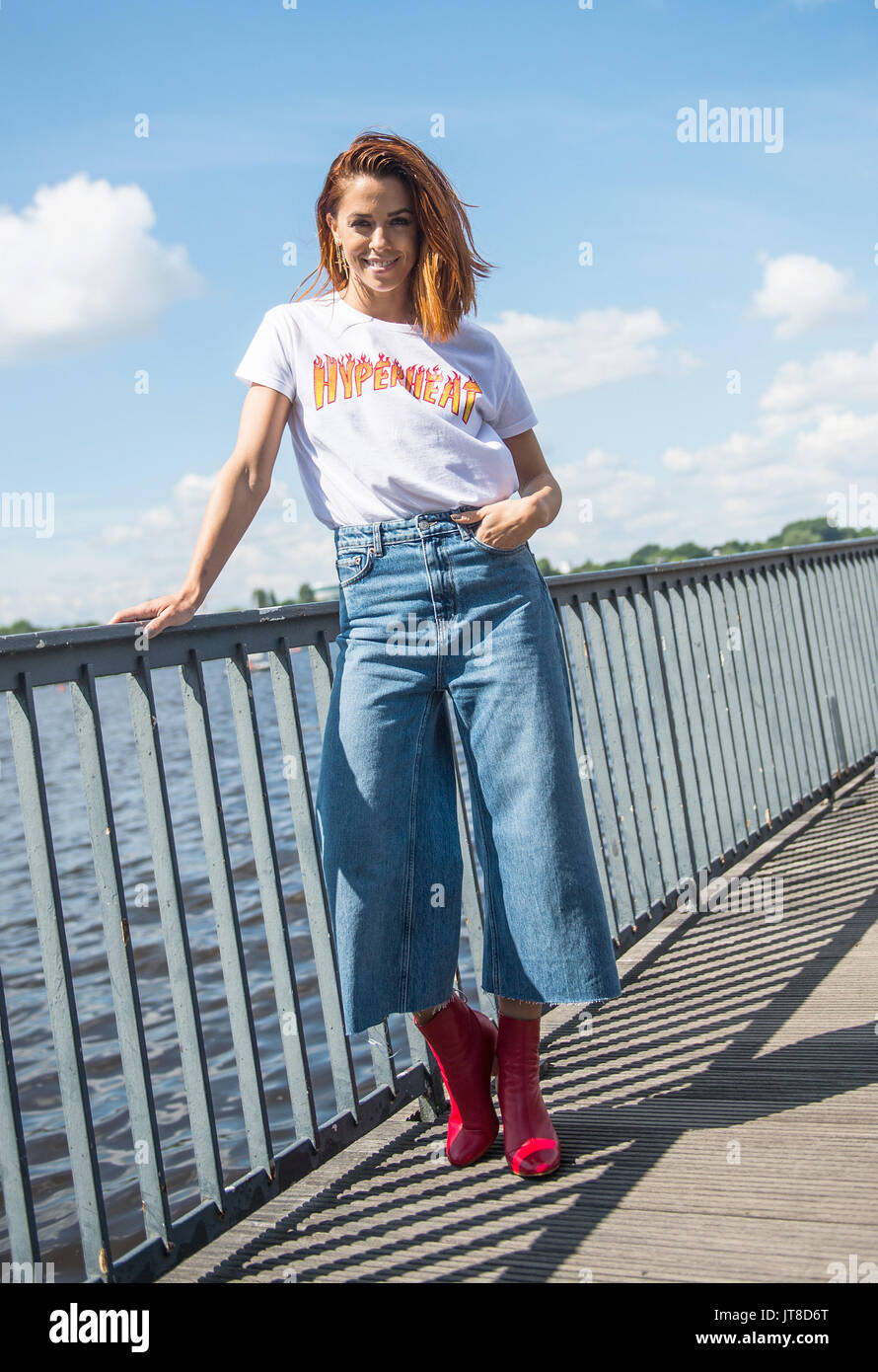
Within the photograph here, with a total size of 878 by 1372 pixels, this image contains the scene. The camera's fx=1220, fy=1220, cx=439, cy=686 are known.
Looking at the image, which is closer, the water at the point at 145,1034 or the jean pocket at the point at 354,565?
the jean pocket at the point at 354,565

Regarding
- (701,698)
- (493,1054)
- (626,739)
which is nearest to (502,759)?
(493,1054)

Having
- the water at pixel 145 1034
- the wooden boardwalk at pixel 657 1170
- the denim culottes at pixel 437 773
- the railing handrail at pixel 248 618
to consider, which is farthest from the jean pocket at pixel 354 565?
the wooden boardwalk at pixel 657 1170

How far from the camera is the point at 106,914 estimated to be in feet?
6.96

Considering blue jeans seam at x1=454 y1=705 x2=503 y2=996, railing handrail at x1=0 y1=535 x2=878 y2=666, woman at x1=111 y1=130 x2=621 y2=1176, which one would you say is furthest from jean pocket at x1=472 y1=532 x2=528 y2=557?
railing handrail at x1=0 y1=535 x2=878 y2=666

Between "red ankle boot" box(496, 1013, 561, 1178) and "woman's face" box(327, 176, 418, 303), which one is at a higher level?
"woman's face" box(327, 176, 418, 303)

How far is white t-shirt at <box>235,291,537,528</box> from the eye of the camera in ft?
7.45

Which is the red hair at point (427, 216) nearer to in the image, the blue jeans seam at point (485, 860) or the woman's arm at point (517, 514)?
the woman's arm at point (517, 514)

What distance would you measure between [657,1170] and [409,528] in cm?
134

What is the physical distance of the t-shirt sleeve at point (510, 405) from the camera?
8.01ft

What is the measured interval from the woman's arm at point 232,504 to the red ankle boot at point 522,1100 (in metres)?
1.07

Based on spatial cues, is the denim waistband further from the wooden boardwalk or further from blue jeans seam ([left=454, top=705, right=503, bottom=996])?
the wooden boardwalk

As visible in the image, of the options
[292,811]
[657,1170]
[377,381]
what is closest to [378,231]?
[377,381]

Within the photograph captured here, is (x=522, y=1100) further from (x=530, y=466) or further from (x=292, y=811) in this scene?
(x=530, y=466)
